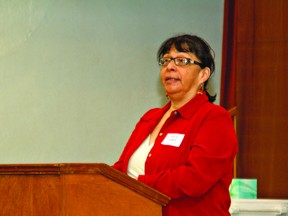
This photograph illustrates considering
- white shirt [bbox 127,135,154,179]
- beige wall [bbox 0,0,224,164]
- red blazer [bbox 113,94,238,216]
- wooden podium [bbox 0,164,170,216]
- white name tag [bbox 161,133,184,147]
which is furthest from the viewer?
beige wall [bbox 0,0,224,164]

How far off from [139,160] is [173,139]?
19cm

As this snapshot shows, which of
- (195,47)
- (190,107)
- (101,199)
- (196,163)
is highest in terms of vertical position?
(195,47)

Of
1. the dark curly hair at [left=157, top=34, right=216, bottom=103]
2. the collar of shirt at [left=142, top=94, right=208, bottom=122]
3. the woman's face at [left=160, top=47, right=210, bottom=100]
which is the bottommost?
the collar of shirt at [left=142, top=94, right=208, bottom=122]

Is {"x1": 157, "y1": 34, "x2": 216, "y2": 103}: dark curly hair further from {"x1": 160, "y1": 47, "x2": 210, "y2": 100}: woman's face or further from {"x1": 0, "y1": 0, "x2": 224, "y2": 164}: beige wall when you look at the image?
{"x1": 0, "y1": 0, "x2": 224, "y2": 164}: beige wall

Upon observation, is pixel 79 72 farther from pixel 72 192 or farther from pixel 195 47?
pixel 72 192

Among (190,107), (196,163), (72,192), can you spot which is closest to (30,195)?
(72,192)

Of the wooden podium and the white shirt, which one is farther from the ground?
the white shirt

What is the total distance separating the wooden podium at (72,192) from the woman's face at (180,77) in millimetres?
737

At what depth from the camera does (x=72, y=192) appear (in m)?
1.76

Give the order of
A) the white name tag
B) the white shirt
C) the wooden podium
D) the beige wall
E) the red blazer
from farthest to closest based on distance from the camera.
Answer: the beige wall
the white shirt
the white name tag
the red blazer
the wooden podium

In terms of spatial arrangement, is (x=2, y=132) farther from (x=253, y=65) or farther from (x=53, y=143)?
(x=253, y=65)

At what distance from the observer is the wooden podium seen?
5.77 feet

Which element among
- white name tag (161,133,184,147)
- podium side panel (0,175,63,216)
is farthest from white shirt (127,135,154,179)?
podium side panel (0,175,63,216)

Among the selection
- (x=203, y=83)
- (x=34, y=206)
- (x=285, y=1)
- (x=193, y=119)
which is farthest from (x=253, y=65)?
(x=34, y=206)
